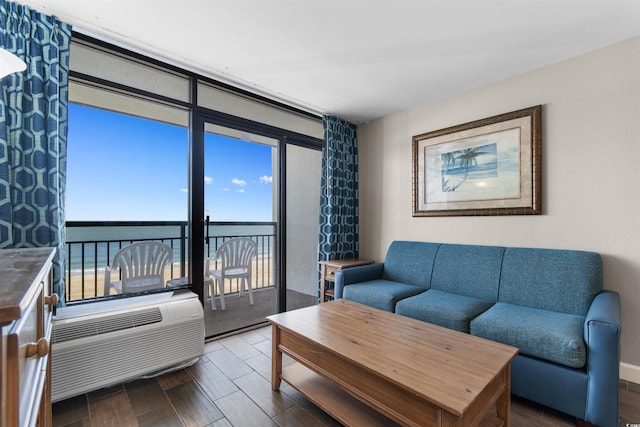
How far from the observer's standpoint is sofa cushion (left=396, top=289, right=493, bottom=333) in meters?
2.05

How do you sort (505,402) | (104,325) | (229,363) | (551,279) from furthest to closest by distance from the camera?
(229,363)
(551,279)
(104,325)
(505,402)

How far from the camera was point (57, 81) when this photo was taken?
5.92 ft

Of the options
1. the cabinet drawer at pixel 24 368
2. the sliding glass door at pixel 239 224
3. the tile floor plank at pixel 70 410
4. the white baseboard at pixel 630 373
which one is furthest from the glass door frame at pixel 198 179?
the white baseboard at pixel 630 373

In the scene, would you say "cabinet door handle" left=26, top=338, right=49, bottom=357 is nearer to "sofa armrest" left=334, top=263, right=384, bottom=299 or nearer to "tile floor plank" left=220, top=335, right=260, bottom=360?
"tile floor plank" left=220, top=335, right=260, bottom=360

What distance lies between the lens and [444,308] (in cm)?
215

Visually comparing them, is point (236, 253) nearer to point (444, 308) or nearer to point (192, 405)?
point (192, 405)

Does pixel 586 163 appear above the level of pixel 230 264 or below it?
above

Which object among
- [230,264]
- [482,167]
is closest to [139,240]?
[230,264]

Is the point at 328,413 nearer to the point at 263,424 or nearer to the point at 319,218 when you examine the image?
the point at 263,424

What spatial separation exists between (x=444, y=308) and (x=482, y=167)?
1.39 metres

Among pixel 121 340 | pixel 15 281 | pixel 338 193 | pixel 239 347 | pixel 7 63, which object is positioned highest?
pixel 7 63

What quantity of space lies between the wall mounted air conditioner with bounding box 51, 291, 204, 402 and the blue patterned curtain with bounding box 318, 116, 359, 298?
166 centimetres

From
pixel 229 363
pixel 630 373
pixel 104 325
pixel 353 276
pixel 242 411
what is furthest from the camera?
pixel 353 276

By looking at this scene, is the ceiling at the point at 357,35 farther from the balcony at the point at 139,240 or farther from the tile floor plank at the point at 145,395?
the tile floor plank at the point at 145,395
